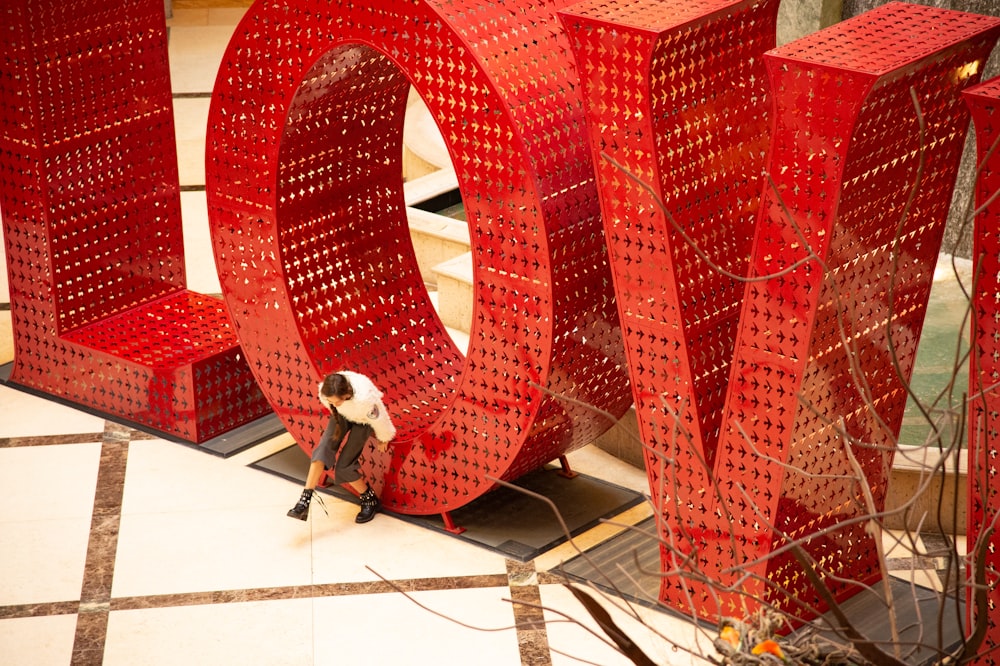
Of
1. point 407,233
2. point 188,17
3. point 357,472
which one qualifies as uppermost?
point 407,233

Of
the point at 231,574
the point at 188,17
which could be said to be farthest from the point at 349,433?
the point at 188,17

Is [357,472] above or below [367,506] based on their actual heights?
above

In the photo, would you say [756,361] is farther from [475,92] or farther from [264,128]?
[264,128]

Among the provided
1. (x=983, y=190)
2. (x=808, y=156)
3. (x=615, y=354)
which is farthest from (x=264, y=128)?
(x=983, y=190)

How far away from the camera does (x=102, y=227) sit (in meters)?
7.05

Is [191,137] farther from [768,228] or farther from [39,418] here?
[768,228]

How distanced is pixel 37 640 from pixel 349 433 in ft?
4.84

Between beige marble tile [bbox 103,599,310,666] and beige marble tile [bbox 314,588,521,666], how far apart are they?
0.28ft

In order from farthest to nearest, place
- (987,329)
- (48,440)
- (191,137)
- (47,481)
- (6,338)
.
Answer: (191,137), (6,338), (48,440), (47,481), (987,329)

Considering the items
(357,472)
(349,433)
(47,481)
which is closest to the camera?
(349,433)

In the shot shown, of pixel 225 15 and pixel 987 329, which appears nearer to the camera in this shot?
pixel 987 329

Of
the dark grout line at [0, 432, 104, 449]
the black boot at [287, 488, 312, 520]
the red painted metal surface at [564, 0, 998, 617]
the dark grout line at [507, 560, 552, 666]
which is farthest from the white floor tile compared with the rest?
the red painted metal surface at [564, 0, 998, 617]

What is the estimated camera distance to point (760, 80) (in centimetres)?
471

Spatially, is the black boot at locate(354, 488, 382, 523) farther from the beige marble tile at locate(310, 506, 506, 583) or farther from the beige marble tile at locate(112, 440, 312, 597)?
the beige marble tile at locate(112, 440, 312, 597)
